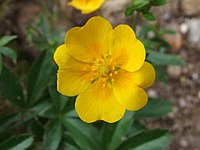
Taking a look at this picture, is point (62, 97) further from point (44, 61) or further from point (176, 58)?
point (176, 58)

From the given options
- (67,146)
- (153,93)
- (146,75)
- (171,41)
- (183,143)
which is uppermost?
(146,75)

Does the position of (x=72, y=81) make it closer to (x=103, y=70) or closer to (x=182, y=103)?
(x=103, y=70)

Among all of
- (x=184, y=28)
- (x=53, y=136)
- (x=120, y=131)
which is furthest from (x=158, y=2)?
(x=184, y=28)

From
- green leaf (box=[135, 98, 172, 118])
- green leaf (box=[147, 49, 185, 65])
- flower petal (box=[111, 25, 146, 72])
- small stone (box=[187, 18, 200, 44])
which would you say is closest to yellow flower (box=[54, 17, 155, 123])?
flower petal (box=[111, 25, 146, 72])

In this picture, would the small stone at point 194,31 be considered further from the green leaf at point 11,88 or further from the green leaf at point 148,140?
the green leaf at point 11,88

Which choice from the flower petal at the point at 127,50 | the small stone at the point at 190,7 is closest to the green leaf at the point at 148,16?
the flower petal at the point at 127,50

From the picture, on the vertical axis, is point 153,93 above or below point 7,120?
A: below

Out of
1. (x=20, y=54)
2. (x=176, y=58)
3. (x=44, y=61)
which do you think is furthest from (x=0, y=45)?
(x=20, y=54)

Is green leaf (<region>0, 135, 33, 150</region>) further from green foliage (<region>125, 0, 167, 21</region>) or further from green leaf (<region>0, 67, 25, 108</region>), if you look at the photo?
green foliage (<region>125, 0, 167, 21</region>)
